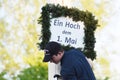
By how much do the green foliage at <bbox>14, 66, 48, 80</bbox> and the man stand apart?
3.39 m

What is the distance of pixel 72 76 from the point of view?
5.08 m

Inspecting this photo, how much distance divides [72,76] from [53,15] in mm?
818

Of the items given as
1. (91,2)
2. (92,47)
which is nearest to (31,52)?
(91,2)

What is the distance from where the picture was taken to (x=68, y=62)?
5141mm

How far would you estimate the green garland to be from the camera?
218 inches

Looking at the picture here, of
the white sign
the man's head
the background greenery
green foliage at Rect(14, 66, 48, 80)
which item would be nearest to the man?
the man's head

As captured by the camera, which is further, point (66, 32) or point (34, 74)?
point (34, 74)

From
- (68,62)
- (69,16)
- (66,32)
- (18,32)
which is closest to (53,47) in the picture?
(68,62)

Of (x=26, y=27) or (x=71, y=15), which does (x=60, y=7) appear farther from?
(x=26, y=27)

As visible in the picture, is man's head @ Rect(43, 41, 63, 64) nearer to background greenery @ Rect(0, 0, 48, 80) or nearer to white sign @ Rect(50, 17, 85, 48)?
white sign @ Rect(50, 17, 85, 48)

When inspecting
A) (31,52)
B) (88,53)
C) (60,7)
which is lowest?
(88,53)

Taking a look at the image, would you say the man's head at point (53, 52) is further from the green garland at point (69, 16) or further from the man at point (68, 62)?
the green garland at point (69, 16)

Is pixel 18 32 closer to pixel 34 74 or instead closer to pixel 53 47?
pixel 34 74

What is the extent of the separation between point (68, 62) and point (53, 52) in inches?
7.1
